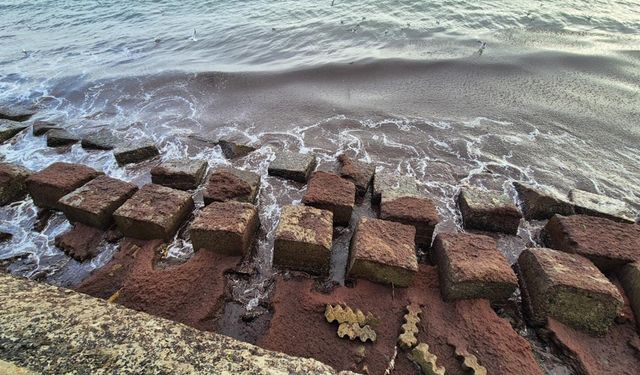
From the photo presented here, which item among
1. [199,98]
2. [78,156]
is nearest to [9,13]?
[199,98]

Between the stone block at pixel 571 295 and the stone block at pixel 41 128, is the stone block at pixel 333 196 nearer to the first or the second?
the stone block at pixel 571 295

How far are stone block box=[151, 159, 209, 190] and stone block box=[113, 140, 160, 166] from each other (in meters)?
A: 0.77

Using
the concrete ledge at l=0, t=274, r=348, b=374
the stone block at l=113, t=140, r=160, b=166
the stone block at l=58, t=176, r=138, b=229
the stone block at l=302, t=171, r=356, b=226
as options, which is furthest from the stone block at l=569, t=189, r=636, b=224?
the stone block at l=113, t=140, r=160, b=166

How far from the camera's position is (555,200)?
372 cm

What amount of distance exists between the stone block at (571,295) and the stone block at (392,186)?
4.21 ft

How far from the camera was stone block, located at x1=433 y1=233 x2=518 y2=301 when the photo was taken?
2707mm

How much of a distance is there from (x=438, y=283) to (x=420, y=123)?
3358 millimetres

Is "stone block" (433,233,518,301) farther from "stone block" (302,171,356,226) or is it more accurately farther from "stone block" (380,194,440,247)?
"stone block" (302,171,356,226)

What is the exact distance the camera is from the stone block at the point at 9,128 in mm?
Result: 5367

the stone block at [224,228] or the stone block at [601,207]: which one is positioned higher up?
the stone block at [224,228]

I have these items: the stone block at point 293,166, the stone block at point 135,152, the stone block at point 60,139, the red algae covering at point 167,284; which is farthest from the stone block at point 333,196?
the stone block at point 60,139

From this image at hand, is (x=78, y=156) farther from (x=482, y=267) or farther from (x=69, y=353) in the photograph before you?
(x=482, y=267)

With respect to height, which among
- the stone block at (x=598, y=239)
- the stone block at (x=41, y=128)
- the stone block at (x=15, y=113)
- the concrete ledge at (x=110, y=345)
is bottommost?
the stone block at (x=15, y=113)

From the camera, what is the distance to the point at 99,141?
5082 mm
